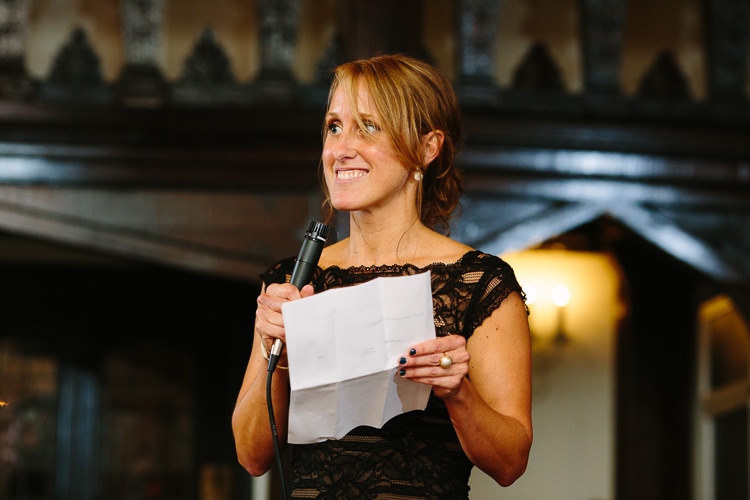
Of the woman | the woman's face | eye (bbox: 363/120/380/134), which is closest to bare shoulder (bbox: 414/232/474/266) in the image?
the woman

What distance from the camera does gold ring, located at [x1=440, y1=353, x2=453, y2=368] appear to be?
180 centimetres

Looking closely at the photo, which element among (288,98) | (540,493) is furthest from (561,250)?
(288,98)

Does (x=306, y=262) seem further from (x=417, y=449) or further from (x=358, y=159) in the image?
(x=417, y=449)

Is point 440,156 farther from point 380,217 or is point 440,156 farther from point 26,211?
point 26,211

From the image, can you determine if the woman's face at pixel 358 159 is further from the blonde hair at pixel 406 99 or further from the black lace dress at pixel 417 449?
the black lace dress at pixel 417 449

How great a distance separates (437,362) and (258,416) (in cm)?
41

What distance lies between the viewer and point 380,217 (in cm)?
215

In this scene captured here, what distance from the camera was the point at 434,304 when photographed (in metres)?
2.06

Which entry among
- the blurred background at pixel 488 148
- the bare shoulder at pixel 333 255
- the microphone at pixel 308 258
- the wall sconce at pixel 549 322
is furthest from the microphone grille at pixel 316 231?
the wall sconce at pixel 549 322

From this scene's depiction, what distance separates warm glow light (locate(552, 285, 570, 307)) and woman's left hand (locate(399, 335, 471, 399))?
4.18 m

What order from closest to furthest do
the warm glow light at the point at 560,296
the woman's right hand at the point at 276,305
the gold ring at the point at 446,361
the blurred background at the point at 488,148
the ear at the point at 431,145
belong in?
the gold ring at the point at 446,361 < the woman's right hand at the point at 276,305 < the ear at the point at 431,145 < the blurred background at the point at 488,148 < the warm glow light at the point at 560,296

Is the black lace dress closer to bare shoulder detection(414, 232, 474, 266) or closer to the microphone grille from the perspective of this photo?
bare shoulder detection(414, 232, 474, 266)

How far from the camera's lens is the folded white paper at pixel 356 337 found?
1.83 meters

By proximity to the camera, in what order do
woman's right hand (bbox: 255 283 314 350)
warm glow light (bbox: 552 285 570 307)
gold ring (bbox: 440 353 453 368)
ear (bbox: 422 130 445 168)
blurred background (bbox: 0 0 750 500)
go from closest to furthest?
gold ring (bbox: 440 353 453 368) → woman's right hand (bbox: 255 283 314 350) → ear (bbox: 422 130 445 168) → blurred background (bbox: 0 0 750 500) → warm glow light (bbox: 552 285 570 307)
